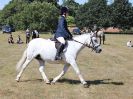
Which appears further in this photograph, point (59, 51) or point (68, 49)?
point (68, 49)

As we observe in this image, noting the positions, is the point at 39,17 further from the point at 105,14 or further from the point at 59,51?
the point at 59,51

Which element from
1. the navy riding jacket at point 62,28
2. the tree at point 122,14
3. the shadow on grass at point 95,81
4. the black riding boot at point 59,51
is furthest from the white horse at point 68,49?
the tree at point 122,14

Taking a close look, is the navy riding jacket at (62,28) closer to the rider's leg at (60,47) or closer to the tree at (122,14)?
the rider's leg at (60,47)

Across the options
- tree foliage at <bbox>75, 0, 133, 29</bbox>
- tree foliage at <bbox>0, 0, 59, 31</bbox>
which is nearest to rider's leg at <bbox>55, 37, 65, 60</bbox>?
tree foliage at <bbox>0, 0, 59, 31</bbox>

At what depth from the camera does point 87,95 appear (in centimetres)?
1367

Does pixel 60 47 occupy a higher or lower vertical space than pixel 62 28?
lower

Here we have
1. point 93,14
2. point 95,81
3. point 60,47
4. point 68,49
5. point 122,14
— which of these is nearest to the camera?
point 60,47

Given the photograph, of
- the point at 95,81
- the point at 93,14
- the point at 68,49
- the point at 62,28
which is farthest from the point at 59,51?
the point at 93,14

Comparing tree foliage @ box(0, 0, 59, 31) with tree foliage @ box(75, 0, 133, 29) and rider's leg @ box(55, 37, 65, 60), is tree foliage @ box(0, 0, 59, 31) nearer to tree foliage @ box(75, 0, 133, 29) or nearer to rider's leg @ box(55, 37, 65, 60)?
tree foliage @ box(75, 0, 133, 29)

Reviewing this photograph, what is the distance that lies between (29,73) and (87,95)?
19.6 feet

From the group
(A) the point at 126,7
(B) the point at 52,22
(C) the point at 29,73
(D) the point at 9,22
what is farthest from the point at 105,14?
(C) the point at 29,73

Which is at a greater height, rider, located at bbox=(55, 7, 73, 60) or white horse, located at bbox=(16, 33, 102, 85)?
rider, located at bbox=(55, 7, 73, 60)

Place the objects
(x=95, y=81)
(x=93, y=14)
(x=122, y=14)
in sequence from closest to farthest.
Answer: (x=95, y=81) < (x=122, y=14) < (x=93, y=14)

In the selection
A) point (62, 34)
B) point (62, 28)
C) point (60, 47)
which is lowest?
point (60, 47)
